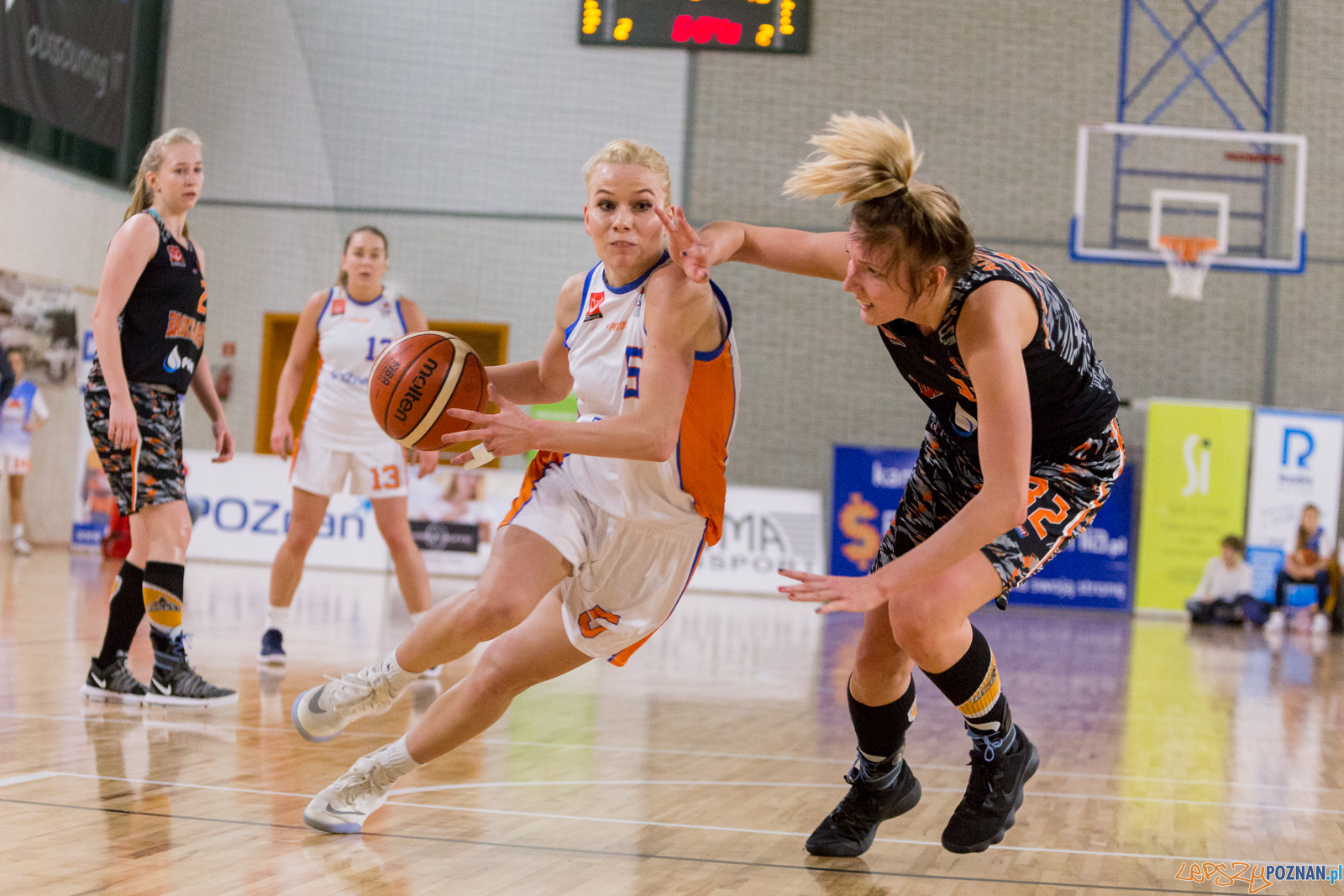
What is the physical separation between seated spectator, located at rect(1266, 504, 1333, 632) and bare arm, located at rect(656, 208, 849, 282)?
10.1m

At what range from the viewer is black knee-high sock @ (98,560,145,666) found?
165 inches

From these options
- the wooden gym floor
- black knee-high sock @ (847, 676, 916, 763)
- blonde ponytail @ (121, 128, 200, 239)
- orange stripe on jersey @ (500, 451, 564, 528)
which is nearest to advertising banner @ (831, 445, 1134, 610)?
the wooden gym floor

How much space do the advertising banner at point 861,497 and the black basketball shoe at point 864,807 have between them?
898 cm

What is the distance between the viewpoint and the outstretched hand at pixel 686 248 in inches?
97.9

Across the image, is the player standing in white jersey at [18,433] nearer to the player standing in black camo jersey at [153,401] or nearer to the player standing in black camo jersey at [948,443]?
the player standing in black camo jersey at [153,401]

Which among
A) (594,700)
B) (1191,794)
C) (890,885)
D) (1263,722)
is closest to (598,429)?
(890,885)

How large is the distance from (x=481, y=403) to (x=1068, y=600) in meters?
10.1

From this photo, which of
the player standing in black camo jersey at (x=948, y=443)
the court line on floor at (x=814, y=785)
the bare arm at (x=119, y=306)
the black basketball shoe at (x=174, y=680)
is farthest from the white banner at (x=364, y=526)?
the player standing in black camo jersey at (x=948, y=443)

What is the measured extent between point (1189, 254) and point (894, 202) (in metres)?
10.3

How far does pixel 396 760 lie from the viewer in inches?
106

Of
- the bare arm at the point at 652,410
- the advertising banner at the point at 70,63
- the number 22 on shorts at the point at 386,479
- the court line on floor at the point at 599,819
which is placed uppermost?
the advertising banner at the point at 70,63

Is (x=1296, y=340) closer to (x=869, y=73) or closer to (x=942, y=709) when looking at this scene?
(x=869, y=73)

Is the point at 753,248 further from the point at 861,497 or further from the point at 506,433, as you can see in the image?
the point at 861,497

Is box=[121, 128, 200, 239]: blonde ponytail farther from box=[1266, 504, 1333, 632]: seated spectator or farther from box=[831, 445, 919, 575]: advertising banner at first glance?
box=[1266, 504, 1333, 632]: seated spectator
